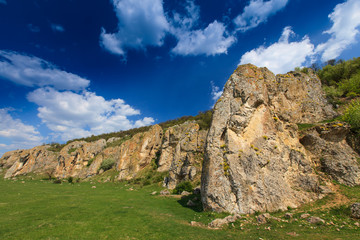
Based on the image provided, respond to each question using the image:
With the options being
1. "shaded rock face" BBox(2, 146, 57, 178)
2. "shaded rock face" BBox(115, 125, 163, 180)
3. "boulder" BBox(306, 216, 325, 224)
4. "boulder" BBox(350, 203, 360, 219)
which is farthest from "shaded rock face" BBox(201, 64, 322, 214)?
"shaded rock face" BBox(2, 146, 57, 178)

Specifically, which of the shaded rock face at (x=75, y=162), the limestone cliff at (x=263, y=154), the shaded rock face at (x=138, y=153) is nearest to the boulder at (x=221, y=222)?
the limestone cliff at (x=263, y=154)

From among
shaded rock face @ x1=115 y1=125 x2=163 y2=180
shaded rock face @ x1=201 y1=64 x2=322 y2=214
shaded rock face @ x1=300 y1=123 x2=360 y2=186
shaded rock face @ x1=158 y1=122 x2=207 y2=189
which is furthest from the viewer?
shaded rock face @ x1=115 y1=125 x2=163 y2=180

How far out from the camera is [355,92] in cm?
3706

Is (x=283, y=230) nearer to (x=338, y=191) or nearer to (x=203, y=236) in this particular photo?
(x=203, y=236)

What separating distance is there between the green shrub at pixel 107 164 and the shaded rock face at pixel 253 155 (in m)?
60.2

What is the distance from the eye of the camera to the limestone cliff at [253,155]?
54.4ft

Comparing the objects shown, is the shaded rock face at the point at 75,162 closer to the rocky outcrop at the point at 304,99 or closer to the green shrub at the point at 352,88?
the rocky outcrop at the point at 304,99

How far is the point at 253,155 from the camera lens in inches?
709

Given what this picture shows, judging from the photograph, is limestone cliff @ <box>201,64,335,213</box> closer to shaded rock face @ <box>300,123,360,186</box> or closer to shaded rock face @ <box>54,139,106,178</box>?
shaded rock face @ <box>300,123,360,186</box>

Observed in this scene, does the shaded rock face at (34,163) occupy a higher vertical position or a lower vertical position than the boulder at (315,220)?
higher

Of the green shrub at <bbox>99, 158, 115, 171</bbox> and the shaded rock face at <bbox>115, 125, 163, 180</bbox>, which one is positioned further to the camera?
the green shrub at <bbox>99, 158, 115, 171</bbox>

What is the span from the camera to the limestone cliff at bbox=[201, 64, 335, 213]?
16594 millimetres

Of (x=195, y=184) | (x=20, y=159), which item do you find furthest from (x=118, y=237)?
(x=20, y=159)

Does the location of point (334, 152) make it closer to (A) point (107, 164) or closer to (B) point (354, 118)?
(B) point (354, 118)
